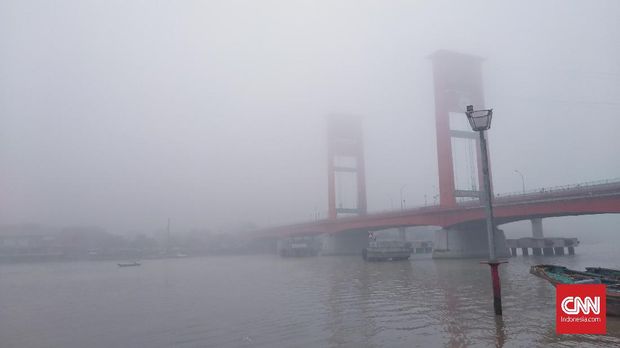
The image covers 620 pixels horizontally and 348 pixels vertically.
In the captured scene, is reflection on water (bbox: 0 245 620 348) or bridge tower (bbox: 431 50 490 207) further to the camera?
bridge tower (bbox: 431 50 490 207)

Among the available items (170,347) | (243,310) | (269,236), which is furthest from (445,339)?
(269,236)

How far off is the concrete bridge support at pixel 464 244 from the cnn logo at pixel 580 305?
55.6m

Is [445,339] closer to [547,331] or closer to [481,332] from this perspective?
[481,332]

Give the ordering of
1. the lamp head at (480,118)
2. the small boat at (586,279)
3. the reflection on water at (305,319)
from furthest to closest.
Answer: the small boat at (586,279), the lamp head at (480,118), the reflection on water at (305,319)

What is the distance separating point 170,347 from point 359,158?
97.2m

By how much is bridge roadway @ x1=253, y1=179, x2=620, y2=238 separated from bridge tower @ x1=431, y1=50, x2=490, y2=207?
2.91m

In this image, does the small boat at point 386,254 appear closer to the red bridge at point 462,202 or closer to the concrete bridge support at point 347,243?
the red bridge at point 462,202

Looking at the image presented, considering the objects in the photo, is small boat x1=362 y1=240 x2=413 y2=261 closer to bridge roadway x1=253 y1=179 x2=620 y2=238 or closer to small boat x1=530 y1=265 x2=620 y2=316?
bridge roadway x1=253 y1=179 x2=620 y2=238

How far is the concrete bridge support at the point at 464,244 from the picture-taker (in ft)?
209

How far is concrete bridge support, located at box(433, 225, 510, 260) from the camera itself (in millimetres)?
63781

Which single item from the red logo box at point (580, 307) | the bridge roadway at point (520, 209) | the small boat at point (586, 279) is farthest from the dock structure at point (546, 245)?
the red logo box at point (580, 307)

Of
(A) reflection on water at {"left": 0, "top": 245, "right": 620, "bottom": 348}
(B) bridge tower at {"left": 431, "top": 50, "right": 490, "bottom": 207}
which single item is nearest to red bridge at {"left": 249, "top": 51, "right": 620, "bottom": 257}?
(B) bridge tower at {"left": 431, "top": 50, "right": 490, "bottom": 207}

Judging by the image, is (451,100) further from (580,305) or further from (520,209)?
(580,305)

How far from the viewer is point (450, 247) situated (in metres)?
64.4
